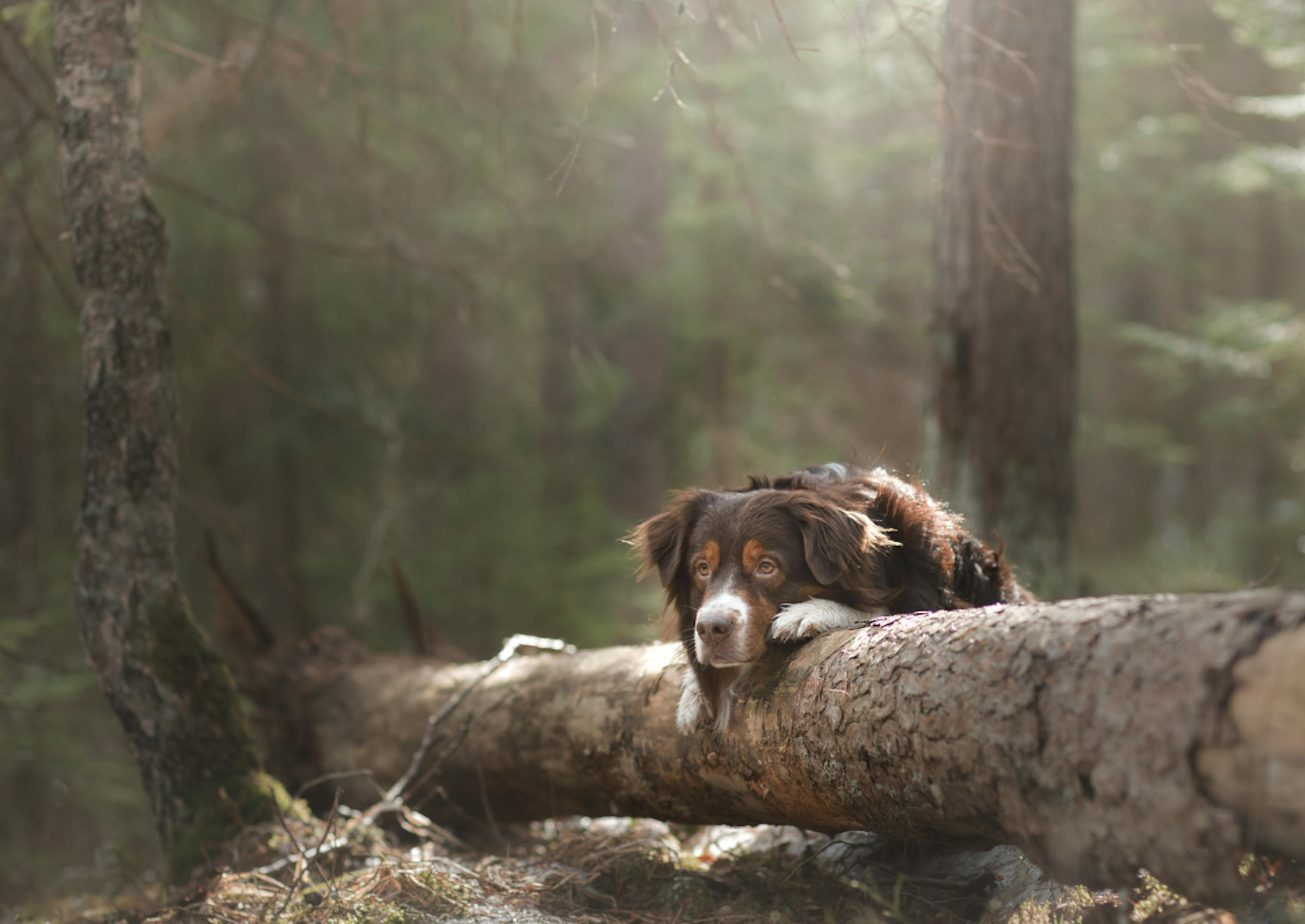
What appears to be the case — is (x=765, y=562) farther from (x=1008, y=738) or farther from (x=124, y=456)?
(x=124, y=456)

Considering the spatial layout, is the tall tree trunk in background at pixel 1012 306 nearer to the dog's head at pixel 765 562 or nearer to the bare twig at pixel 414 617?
the dog's head at pixel 765 562

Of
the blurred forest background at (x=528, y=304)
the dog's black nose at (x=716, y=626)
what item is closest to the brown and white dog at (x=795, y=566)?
the dog's black nose at (x=716, y=626)

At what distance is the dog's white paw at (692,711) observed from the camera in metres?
3.91

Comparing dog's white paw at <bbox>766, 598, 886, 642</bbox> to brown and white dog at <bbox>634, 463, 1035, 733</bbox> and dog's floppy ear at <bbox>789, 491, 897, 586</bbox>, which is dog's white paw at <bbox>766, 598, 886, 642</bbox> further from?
dog's floppy ear at <bbox>789, 491, 897, 586</bbox>

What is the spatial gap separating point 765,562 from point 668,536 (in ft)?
2.05

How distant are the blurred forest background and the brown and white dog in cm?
255

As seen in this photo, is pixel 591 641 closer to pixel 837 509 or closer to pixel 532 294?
pixel 532 294

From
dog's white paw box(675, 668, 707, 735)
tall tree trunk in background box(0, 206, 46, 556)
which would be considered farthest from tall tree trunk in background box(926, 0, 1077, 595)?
tall tree trunk in background box(0, 206, 46, 556)

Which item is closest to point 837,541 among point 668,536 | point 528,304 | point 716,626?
point 716,626

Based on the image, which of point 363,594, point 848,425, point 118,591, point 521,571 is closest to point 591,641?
point 521,571

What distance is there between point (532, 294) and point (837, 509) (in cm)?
1113

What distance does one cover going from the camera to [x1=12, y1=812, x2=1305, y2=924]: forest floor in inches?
128

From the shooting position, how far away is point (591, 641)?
415 inches

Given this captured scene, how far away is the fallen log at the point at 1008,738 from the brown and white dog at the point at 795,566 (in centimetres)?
15
